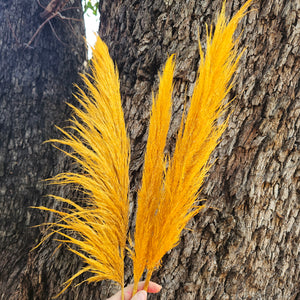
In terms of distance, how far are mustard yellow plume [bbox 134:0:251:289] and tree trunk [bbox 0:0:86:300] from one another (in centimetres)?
105

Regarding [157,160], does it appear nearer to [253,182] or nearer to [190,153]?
[190,153]

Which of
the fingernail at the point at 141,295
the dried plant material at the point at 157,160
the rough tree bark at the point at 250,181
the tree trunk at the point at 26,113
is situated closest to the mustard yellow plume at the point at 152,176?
the dried plant material at the point at 157,160

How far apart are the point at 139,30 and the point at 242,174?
2.91 ft

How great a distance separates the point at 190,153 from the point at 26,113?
1393 millimetres

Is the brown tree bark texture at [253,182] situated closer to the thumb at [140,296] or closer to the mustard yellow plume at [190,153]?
the thumb at [140,296]

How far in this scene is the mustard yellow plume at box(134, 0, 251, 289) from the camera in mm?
750

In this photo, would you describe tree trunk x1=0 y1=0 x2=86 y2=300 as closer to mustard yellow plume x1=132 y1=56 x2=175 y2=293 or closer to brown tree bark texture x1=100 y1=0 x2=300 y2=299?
brown tree bark texture x1=100 y1=0 x2=300 y2=299

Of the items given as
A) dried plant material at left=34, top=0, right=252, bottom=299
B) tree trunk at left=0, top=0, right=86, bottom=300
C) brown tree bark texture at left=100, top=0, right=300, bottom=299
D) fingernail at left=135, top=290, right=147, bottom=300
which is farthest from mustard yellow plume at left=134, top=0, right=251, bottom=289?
tree trunk at left=0, top=0, right=86, bottom=300

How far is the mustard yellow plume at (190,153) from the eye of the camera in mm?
750

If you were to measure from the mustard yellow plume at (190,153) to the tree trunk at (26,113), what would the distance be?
1.05 m

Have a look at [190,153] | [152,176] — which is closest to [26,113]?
[152,176]

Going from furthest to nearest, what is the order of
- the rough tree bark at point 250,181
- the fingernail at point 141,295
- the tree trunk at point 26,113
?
1. the tree trunk at point 26,113
2. the rough tree bark at point 250,181
3. the fingernail at point 141,295

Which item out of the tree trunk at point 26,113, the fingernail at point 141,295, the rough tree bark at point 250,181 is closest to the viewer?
the fingernail at point 141,295

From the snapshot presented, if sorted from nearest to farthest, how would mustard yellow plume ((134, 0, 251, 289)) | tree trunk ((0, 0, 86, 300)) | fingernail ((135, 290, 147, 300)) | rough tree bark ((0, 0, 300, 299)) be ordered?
mustard yellow plume ((134, 0, 251, 289)), fingernail ((135, 290, 147, 300)), rough tree bark ((0, 0, 300, 299)), tree trunk ((0, 0, 86, 300))
